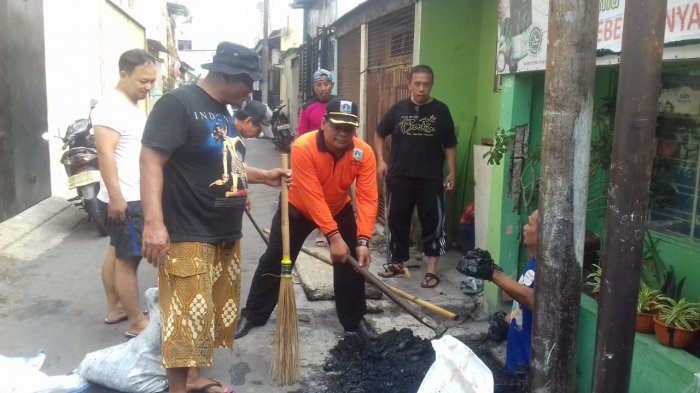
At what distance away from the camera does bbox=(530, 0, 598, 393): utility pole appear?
2.36 meters

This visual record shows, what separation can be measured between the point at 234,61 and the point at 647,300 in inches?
92.9

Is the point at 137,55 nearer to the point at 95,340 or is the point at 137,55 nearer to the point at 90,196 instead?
the point at 95,340

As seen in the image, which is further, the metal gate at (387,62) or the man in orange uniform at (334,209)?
the metal gate at (387,62)

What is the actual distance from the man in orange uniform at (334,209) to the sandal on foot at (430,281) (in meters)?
1.18

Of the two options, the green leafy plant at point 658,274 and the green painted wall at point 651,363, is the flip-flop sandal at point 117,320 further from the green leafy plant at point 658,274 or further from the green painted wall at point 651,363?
the green leafy plant at point 658,274

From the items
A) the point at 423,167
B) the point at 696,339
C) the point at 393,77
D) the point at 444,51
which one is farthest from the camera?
the point at 393,77

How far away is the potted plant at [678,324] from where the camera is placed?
279 cm

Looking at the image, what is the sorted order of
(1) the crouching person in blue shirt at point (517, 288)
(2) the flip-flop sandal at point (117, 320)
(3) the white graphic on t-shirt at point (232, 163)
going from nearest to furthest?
(1) the crouching person in blue shirt at point (517, 288)
(3) the white graphic on t-shirt at point (232, 163)
(2) the flip-flop sandal at point (117, 320)

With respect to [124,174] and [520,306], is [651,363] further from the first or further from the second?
[124,174]

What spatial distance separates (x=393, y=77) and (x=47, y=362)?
204 inches

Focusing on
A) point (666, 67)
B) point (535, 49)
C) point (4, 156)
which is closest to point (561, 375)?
point (666, 67)

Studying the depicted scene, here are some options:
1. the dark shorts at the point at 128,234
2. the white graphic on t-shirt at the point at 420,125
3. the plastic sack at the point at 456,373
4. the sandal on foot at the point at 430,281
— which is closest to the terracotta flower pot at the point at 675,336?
the plastic sack at the point at 456,373

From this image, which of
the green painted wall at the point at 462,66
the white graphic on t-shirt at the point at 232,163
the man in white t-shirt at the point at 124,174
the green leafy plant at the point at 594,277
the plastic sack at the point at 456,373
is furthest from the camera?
the green painted wall at the point at 462,66

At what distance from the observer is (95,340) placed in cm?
425
